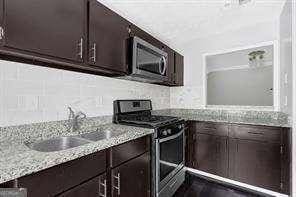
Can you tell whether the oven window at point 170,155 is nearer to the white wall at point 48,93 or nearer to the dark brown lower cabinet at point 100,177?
the dark brown lower cabinet at point 100,177

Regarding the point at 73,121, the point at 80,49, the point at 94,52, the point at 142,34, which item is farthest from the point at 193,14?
the point at 73,121

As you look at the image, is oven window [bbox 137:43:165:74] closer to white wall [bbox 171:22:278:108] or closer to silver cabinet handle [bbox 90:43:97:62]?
silver cabinet handle [bbox 90:43:97:62]

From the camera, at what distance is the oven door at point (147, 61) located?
1.78m

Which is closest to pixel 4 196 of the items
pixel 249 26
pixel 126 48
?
pixel 126 48

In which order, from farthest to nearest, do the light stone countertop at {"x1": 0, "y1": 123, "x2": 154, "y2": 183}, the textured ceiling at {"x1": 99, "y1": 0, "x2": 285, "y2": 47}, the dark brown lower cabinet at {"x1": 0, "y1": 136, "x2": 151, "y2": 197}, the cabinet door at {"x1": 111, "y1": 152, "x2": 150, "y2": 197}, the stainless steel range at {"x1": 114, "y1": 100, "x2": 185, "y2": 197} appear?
the textured ceiling at {"x1": 99, "y1": 0, "x2": 285, "y2": 47}
the stainless steel range at {"x1": 114, "y1": 100, "x2": 185, "y2": 197}
the cabinet door at {"x1": 111, "y1": 152, "x2": 150, "y2": 197}
the dark brown lower cabinet at {"x1": 0, "y1": 136, "x2": 151, "y2": 197}
the light stone countertop at {"x1": 0, "y1": 123, "x2": 154, "y2": 183}

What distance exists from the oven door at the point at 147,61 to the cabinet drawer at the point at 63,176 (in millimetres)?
977

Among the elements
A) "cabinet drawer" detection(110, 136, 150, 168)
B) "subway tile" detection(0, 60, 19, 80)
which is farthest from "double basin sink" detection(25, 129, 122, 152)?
"subway tile" detection(0, 60, 19, 80)

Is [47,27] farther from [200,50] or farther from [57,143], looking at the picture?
[200,50]

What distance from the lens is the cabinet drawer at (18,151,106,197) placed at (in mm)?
777

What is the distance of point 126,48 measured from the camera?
5.75ft

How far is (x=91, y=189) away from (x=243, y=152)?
186cm

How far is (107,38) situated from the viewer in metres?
1.54

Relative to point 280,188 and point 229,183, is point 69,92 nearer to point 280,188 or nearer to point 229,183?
point 229,183

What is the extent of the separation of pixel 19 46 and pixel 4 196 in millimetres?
751
